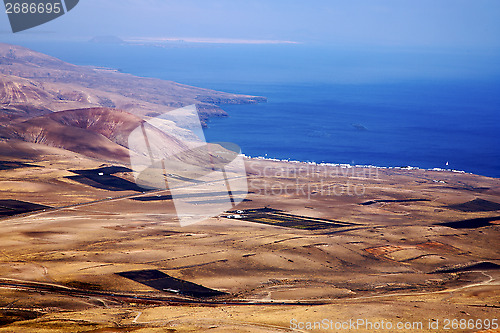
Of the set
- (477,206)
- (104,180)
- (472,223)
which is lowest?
(477,206)

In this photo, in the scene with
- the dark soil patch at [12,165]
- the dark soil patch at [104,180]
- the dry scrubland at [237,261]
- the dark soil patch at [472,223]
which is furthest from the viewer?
the dark soil patch at [12,165]

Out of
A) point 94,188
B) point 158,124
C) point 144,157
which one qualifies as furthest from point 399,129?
point 94,188

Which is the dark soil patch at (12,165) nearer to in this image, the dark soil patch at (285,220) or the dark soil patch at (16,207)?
the dark soil patch at (16,207)

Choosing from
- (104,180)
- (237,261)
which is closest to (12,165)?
(104,180)

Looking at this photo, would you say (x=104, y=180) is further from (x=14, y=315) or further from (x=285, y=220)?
(x=14, y=315)

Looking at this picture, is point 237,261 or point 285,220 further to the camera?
point 285,220

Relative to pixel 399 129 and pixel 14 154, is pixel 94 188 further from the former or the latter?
pixel 399 129

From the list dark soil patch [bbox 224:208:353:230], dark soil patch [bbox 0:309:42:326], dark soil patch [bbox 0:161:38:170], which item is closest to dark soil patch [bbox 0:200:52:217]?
dark soil patch [bbox 0:161:38:170]

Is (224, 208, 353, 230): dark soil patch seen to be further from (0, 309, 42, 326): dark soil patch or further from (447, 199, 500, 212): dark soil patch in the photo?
(0, 309, 42, 326): dark soil patch

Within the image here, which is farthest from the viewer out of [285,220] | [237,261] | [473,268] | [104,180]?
[104,180]

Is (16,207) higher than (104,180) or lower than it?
higher

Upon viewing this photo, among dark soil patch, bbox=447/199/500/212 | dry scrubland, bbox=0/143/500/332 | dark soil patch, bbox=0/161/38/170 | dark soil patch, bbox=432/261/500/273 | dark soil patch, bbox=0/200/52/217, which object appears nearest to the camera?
dry scrubland, bbox=0/143/500/332

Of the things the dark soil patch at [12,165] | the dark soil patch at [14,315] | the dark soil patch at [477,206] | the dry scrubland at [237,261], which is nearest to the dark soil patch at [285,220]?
the dry scrubland at [237,261]
